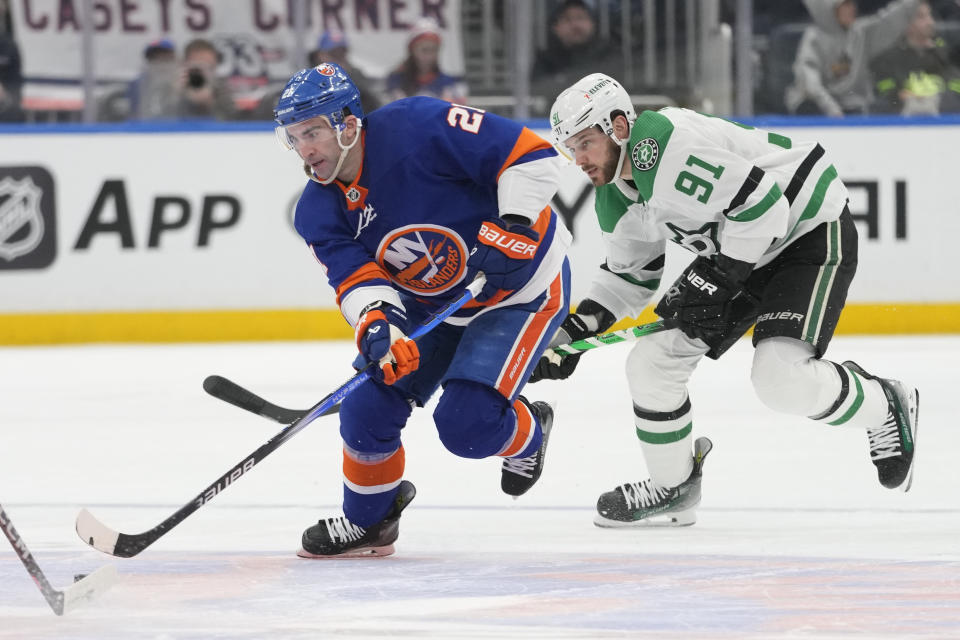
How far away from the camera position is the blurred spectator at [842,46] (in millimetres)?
6711

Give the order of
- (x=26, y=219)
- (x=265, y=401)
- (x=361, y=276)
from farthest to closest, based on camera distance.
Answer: (x=26, y=219)
(x=265, y=401)
(x=361, y=276)

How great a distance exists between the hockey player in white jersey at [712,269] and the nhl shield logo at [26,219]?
3823mm

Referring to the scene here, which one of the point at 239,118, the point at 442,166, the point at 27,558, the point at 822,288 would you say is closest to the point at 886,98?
the point at 239,118

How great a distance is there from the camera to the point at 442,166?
2.98 metres

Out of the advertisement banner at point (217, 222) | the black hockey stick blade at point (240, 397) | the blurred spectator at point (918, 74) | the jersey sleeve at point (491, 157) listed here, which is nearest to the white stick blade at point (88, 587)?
the black hockey stick blade at point (240, 397)

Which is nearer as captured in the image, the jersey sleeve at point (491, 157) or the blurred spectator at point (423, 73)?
the jersey sleeve at point (491, 157)

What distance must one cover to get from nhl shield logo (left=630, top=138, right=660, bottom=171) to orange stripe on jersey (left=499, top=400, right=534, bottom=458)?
1.86ft

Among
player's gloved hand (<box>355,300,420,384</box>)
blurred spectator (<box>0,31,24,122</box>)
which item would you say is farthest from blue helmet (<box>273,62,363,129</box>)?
blurred spectator (<box>0,31,24,122</box>)

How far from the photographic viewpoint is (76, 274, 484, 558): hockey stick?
271cm

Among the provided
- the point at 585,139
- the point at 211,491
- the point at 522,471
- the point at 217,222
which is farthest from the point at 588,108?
the point at 217,222

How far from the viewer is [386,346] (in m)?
2.79

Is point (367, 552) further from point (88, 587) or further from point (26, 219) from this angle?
point (26, 219)

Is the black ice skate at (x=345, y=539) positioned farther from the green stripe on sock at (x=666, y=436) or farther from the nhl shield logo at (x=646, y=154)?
the nhl shield logo at (x=646, y=154)

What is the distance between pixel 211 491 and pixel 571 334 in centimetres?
95
